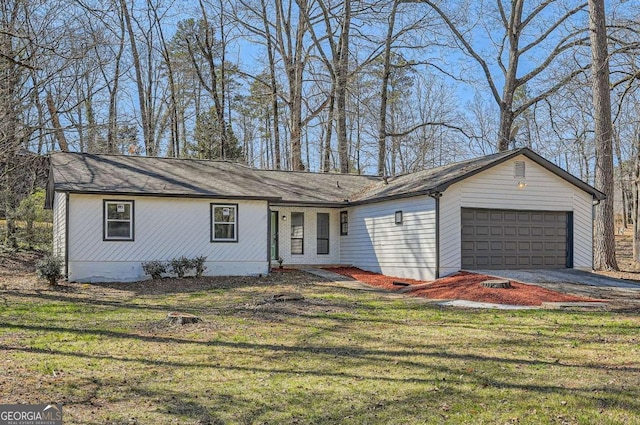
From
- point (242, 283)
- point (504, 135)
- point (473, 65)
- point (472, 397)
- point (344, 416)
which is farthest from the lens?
point (473, 65)

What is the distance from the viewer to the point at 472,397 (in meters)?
5.07

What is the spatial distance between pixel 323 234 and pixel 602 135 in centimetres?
973

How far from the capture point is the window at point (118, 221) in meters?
15.2

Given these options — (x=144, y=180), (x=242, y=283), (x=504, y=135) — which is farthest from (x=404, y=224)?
(x=504, y=135)

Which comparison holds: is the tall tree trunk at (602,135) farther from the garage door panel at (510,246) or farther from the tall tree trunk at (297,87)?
the tall tree trunk at (297,87)

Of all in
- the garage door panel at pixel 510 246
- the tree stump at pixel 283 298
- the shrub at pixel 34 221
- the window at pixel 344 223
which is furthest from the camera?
the shrub at pixel 34 221

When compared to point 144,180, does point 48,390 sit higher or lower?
lower

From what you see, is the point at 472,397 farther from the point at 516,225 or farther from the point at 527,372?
the point at 516,225

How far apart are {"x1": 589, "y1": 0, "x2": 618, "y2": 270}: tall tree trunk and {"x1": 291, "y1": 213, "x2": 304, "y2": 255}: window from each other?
32.1 ft

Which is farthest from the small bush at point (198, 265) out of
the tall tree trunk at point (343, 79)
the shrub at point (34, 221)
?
the tall tree trunk at point (343, 79)

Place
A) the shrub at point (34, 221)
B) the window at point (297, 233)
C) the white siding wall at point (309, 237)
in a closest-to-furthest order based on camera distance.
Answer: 1. the white siding wall at point (309, 237)
2. the window at point (297, 233)
3. the shrub at point (34, 221)

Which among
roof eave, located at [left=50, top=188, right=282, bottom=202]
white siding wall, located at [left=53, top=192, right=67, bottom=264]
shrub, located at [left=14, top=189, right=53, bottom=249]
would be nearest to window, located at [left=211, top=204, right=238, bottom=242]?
roof eave, located at [left=50, top=188, right=282, bottom=202]

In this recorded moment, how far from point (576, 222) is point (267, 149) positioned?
2484 cm

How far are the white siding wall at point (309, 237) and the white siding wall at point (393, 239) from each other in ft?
1.29
